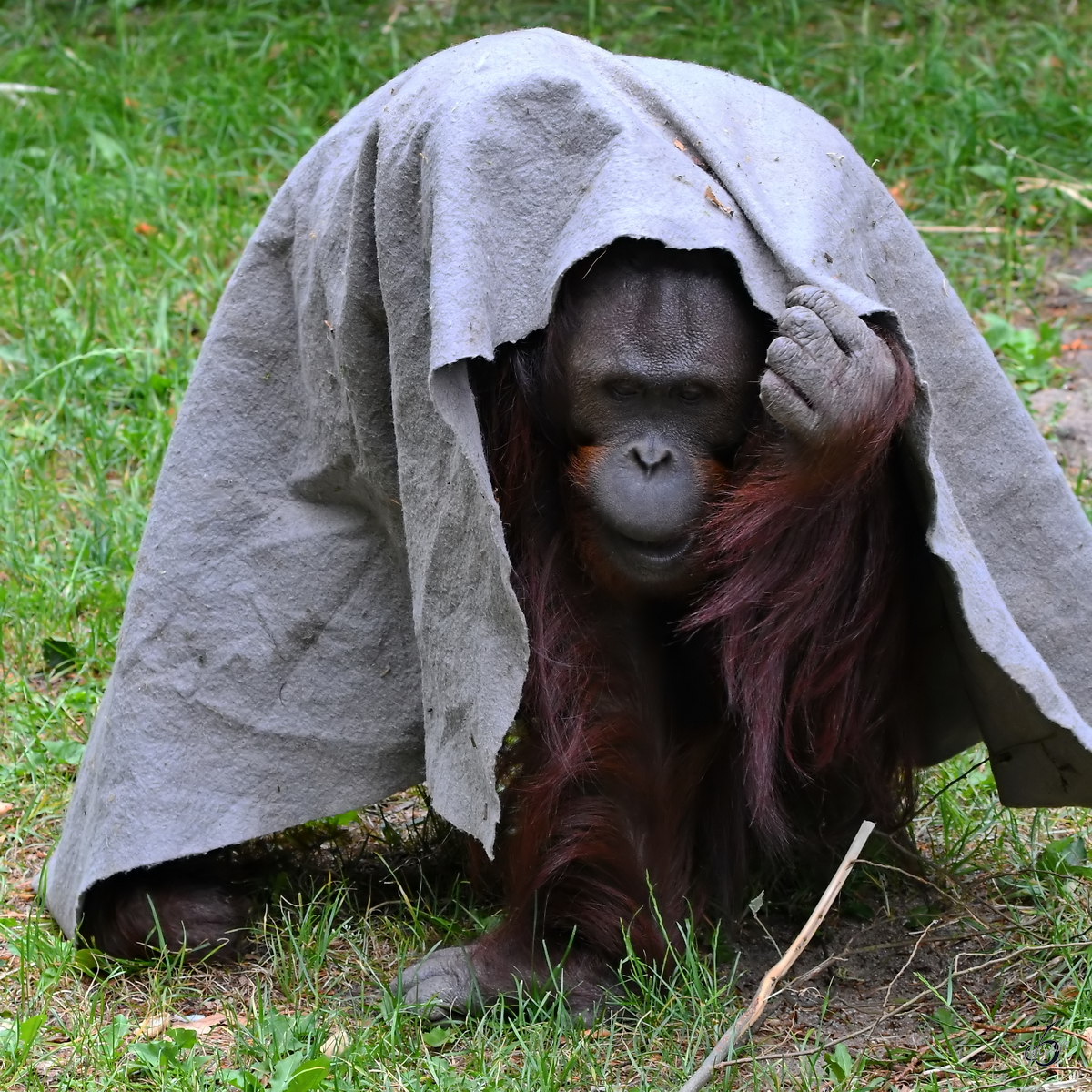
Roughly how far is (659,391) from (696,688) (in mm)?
464

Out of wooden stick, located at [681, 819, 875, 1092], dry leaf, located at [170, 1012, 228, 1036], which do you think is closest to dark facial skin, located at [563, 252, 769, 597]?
wooden stick, located at [681, 819, 875, 1092]

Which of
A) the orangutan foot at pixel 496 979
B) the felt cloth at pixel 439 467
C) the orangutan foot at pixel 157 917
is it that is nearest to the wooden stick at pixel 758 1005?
the orangutan foot at pixel 496 979

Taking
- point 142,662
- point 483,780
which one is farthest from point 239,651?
point 483,780

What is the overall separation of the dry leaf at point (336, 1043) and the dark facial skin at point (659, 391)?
0.66 metres

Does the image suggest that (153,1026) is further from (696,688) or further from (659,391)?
(659,391)

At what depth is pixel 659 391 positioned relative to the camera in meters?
1.89

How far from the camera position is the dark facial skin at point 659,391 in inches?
73.2

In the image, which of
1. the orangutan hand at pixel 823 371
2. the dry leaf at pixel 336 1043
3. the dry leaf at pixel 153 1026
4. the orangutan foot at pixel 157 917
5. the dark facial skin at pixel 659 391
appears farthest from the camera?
the orangutan foot at pixel 157 917

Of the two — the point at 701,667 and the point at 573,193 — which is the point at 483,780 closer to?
the point at 701,667

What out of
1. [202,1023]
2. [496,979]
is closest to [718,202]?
[496,979]

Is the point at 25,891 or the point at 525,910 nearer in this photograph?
the point at 525,910

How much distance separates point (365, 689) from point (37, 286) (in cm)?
199

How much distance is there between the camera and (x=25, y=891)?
251cm

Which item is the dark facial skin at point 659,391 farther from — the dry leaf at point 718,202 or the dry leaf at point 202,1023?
the dry leaf at point 202,1023
